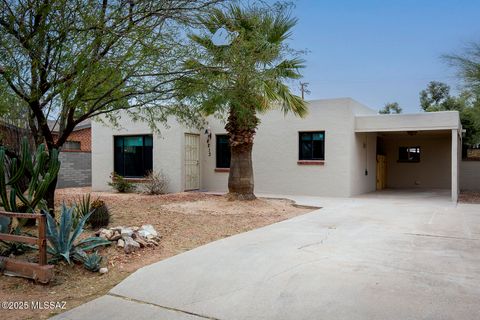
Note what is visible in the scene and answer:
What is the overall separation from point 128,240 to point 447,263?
5.04 metres

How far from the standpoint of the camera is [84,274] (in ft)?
19.0

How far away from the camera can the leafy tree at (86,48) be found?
586 centimetres

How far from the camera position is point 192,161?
17906 mm

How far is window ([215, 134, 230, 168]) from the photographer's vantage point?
18047 mm

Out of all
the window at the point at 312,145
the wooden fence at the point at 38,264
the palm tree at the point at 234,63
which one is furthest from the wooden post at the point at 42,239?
the window at the point at 312,145

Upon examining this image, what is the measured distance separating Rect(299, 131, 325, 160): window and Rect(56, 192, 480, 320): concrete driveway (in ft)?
25.4

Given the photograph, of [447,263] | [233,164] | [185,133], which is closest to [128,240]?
[447,263]

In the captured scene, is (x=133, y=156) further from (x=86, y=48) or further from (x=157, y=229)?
(x=86, y=48)

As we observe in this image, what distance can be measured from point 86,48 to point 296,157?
38.7 feet

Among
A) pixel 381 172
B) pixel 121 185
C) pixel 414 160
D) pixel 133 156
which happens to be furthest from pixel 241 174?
pixel 414 160

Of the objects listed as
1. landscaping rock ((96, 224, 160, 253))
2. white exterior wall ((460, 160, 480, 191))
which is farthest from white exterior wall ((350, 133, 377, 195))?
landscaping rock ((96, 224, 160, 253))

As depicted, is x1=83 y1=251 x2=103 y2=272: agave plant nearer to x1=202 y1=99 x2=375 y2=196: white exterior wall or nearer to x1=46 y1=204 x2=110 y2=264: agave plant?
x1=46 y1=204 x2=110 y2=264: agave plant

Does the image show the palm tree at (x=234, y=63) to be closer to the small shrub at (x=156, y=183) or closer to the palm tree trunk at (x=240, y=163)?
the palm tree trunk at (x=240, y=163)

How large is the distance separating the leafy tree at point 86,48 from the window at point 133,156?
10221mm
